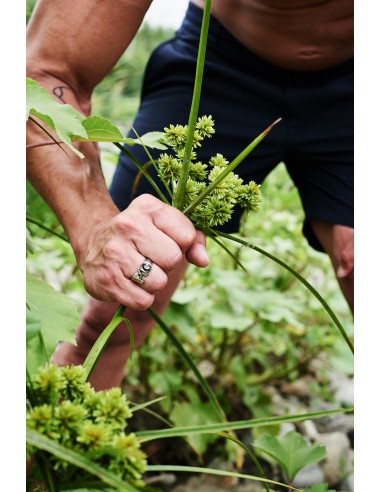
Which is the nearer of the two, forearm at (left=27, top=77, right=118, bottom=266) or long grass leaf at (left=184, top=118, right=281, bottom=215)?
long grass leaf at (left=184, top=118, right=281, bottom=215)

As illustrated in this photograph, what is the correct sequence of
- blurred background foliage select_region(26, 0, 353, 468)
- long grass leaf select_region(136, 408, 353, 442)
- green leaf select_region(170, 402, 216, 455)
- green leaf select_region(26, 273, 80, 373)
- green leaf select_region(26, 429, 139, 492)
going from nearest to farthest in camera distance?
green leaf select_region(26, 429, 139, 492) → long grass leaf select_region(136, 408, 353, 442) → green leaf select_region(26, 273, 80, 373) → green leaf select_region(170, 402, 216, 455) → blurred background foliage select_region(26, 0, 353, 468)

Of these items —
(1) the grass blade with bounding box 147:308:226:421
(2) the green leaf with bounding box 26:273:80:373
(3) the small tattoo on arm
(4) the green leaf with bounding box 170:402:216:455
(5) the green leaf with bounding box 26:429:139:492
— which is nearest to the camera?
(5) the green leaf with bounding box 26:429:139:492

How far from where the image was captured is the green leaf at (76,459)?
47 centimetres

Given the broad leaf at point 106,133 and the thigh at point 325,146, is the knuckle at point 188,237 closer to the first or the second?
the broad leaf at point 106,133

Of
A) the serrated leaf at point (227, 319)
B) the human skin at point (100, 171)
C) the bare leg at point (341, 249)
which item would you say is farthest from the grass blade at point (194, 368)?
the serrated leaf at point (227, 319)

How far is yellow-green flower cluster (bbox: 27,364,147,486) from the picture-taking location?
0.49 meters

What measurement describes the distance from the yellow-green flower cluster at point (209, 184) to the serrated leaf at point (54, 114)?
9cm

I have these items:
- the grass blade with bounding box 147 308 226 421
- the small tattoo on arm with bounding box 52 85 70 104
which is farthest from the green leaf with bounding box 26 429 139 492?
the small tattoo on arm with bounding box 52 85 70 104

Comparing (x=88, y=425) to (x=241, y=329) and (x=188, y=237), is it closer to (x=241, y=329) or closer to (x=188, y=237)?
(x=188, y=237)

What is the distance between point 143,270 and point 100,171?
0.36m

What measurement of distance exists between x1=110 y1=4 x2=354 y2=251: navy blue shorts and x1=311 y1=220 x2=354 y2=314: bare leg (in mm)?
36

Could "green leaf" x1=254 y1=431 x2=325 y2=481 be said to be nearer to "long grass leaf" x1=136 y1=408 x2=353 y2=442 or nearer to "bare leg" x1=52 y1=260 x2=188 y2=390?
→ "long grass leaf" x1=136 y1=408 x2=353 y2=442

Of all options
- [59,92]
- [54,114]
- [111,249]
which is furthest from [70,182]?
[54,114]
